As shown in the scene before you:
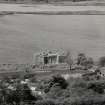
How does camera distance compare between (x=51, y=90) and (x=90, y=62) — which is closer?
(x=51, y=90)

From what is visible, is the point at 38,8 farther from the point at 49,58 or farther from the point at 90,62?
the point at 90,62

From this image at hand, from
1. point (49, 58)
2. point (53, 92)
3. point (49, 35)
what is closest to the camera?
point (53, 92)

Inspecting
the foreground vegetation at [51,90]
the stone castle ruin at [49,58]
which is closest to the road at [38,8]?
the stone castle ruin at [49,58]

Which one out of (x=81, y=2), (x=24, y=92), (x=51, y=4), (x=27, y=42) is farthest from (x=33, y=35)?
(x=24, y=92)

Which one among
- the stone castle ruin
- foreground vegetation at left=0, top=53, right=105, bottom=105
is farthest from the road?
foreground vegetation at left=0, top=53, right=105, bottom=105

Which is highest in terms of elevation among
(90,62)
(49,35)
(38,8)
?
(38,8)

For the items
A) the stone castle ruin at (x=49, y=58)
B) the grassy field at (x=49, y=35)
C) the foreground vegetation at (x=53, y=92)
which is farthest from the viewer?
the grassy field at (x=49, y=35)

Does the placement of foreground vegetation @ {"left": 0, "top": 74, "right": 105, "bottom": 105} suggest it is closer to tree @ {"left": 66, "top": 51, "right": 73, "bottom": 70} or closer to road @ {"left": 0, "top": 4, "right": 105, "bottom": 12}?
tree @ {"left": 66, "top": 51, "right": 73, "bottom": 70}

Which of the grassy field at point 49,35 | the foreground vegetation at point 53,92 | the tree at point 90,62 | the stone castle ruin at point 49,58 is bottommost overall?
the foreground vegetation at point 53,92

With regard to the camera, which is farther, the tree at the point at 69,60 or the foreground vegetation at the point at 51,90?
the tree at the point at 69,60

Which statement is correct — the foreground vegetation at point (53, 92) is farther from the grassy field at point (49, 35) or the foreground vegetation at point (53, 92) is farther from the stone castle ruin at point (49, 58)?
the grassy field at point (49, 35)

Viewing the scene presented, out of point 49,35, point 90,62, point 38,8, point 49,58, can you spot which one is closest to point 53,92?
point 49,58
